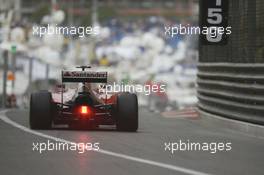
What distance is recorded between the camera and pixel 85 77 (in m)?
17.9

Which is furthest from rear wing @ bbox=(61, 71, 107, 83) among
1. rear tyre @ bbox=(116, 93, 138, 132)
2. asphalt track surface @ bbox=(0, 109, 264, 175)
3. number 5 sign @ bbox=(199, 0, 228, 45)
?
number 5 sign @ bbox=(199, 0, 228, 45)

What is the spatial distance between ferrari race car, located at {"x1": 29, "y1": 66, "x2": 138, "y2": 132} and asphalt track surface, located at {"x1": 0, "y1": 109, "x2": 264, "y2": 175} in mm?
252

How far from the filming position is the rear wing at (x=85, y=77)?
17.9 m

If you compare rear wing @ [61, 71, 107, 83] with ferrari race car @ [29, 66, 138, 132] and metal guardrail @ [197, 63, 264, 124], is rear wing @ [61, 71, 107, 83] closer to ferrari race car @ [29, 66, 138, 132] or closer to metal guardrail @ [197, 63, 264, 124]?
ferrari race car @ [29, 66, 138, 132]

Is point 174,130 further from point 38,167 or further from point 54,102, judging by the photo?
point 38,167

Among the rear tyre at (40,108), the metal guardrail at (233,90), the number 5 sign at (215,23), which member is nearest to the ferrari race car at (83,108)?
the rear tyre at (40,108)

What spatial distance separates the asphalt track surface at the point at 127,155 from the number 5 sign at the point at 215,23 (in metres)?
3.10

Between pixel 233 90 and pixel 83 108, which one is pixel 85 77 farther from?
pixel 233 90

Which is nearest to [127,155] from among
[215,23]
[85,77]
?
[85,77]

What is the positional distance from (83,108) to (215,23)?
5.24 metres

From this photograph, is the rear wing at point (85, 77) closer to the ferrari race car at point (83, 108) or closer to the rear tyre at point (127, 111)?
the ferrari race car at point (83, 108)

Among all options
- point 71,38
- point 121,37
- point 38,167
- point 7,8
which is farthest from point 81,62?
point 38,167

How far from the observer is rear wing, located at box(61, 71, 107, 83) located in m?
17.9

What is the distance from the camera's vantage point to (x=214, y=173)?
12.1 meters
